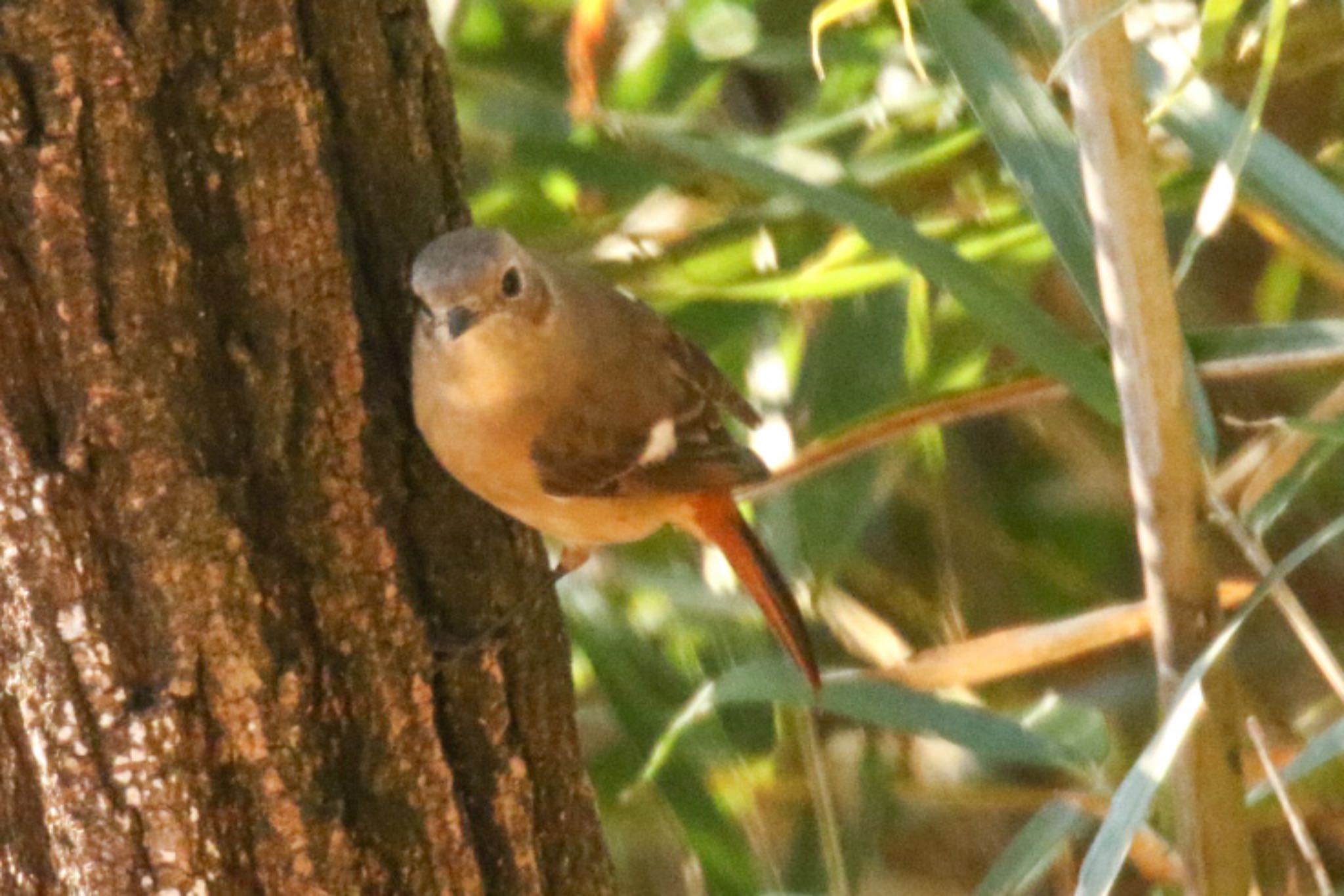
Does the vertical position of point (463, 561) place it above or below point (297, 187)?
below

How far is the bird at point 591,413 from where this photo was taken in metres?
1.95

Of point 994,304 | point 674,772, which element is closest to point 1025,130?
point 994,304

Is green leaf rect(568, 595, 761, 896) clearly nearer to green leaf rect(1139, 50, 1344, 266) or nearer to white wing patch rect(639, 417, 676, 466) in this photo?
white wing patch rect(639, 417, 676, 466)

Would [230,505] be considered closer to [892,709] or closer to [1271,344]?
[892,709]

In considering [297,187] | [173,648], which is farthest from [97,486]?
[297,187]

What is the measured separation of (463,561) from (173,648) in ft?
Answer: 1.19

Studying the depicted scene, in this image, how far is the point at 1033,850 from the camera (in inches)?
72.4

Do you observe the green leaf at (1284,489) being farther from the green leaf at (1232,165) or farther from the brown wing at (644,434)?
the brown wing at (644,434)

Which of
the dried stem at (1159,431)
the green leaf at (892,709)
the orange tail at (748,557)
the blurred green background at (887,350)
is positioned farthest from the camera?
the orange tail at (748,557)

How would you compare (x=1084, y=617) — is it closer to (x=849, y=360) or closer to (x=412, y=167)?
(x=849, y=360)

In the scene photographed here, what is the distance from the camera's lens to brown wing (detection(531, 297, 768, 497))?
219 centimetres

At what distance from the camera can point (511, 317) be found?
216 centimetres

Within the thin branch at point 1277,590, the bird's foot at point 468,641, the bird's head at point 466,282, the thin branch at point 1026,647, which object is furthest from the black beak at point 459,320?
the thin branch at point 1277,590

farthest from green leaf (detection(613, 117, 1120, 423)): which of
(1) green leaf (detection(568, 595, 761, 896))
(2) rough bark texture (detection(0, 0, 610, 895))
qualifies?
(1) green leaf (detection(568, 595, 761, 896))
